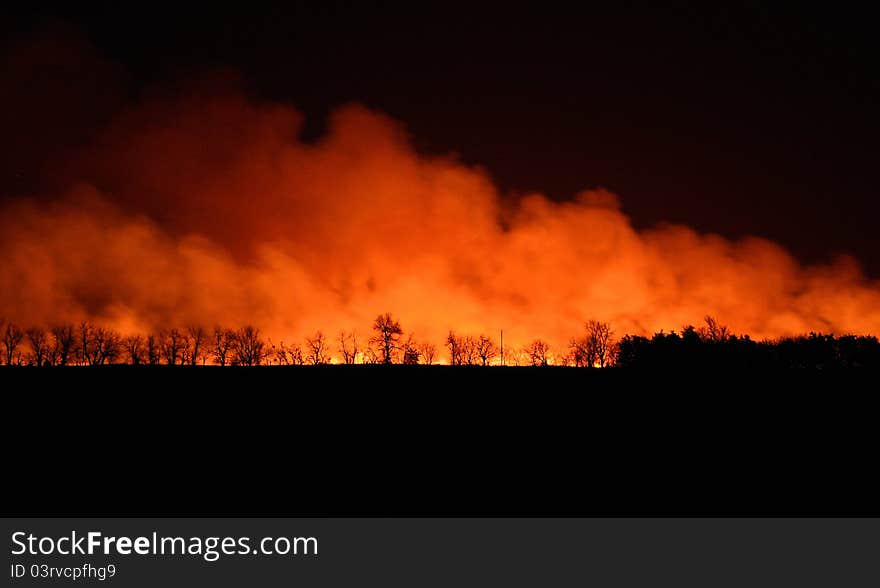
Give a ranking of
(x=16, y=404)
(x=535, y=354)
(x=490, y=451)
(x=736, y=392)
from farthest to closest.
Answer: (x=535, y=354)
(x=736, y=392)
(x=16, y=404)
(x=490, y=451)

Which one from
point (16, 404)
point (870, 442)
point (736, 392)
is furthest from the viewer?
point (736, 392)

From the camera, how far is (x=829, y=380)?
126ft

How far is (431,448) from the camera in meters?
20.6

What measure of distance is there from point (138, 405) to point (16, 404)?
589 cm

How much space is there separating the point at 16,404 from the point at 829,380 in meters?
53.7

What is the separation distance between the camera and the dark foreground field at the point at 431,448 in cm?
1630

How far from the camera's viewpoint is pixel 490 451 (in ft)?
67.1

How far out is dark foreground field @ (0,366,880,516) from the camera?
1630 cm

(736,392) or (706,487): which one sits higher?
(736,392)
